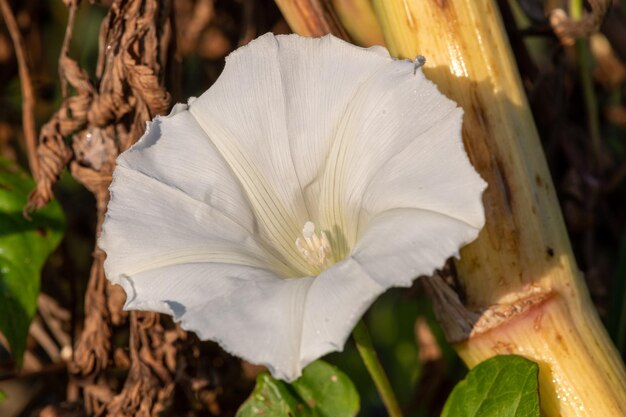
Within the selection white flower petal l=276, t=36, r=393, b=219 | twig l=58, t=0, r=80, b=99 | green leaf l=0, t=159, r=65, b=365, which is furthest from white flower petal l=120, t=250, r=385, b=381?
twig l=58, t=0, r=80, b=99

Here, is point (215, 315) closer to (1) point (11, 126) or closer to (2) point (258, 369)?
(2) point (258, 369)

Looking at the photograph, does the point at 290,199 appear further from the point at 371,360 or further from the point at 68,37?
the point at 68,37

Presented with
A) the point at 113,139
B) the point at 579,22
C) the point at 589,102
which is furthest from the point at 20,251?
the point at 589,102

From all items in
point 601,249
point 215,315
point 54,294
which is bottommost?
point 601,249

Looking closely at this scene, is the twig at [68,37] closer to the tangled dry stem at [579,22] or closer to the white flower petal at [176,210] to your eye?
the white flower petal at [176,210]

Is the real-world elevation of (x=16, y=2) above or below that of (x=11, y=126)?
above

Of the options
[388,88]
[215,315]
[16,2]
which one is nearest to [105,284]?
[215,315]

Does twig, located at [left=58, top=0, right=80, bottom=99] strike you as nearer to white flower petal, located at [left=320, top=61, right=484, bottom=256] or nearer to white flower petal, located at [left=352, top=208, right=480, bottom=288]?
white flower petal, located at [left=320, top=61, right=484, bottom=256]

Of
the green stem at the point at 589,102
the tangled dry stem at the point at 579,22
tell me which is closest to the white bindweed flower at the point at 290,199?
the tangled dry stem at the point at 579,22
